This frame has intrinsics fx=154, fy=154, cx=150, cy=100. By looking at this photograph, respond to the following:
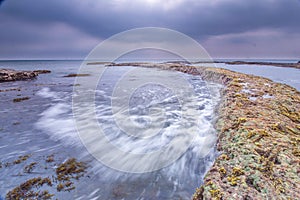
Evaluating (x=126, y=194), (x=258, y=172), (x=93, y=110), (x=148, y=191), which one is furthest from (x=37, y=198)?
(x=93, y=110)

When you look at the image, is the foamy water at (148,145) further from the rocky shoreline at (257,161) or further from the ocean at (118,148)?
the rocky shoreline at (257,161)

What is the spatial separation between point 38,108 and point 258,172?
10172 millimetres

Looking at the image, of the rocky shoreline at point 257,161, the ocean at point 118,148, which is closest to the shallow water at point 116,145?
the ocean at point 118,148

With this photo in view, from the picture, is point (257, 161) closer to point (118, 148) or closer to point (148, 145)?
point (148, 145)

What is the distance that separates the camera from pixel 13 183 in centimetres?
312

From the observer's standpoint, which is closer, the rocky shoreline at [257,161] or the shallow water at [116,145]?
the rocky shoreline at [257,161]

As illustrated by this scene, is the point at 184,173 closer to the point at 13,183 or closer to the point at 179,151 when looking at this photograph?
the point at 179,151

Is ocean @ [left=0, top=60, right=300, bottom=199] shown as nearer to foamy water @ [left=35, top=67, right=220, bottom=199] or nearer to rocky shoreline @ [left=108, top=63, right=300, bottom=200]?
foamy water @ [left=35, top=67, right=220, bottom=199]

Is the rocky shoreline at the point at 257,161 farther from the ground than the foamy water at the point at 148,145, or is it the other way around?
the rocky shoreline at the point at 257,161

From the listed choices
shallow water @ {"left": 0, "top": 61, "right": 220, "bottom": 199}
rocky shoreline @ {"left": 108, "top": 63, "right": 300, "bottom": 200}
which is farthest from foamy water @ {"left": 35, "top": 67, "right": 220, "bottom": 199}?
rocky shoreline @ {"left": 108, "top": 63, "right": 300, "bottom": 200}

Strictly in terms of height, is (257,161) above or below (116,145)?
above

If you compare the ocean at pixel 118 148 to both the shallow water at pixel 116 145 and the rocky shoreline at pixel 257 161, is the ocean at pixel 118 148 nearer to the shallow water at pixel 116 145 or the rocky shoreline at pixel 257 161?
the shallow water at pixel 116 145

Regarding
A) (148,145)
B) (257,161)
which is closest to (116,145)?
(148,145)

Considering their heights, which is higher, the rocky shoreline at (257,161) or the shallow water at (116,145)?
the rocky shoreline at (257,161)
